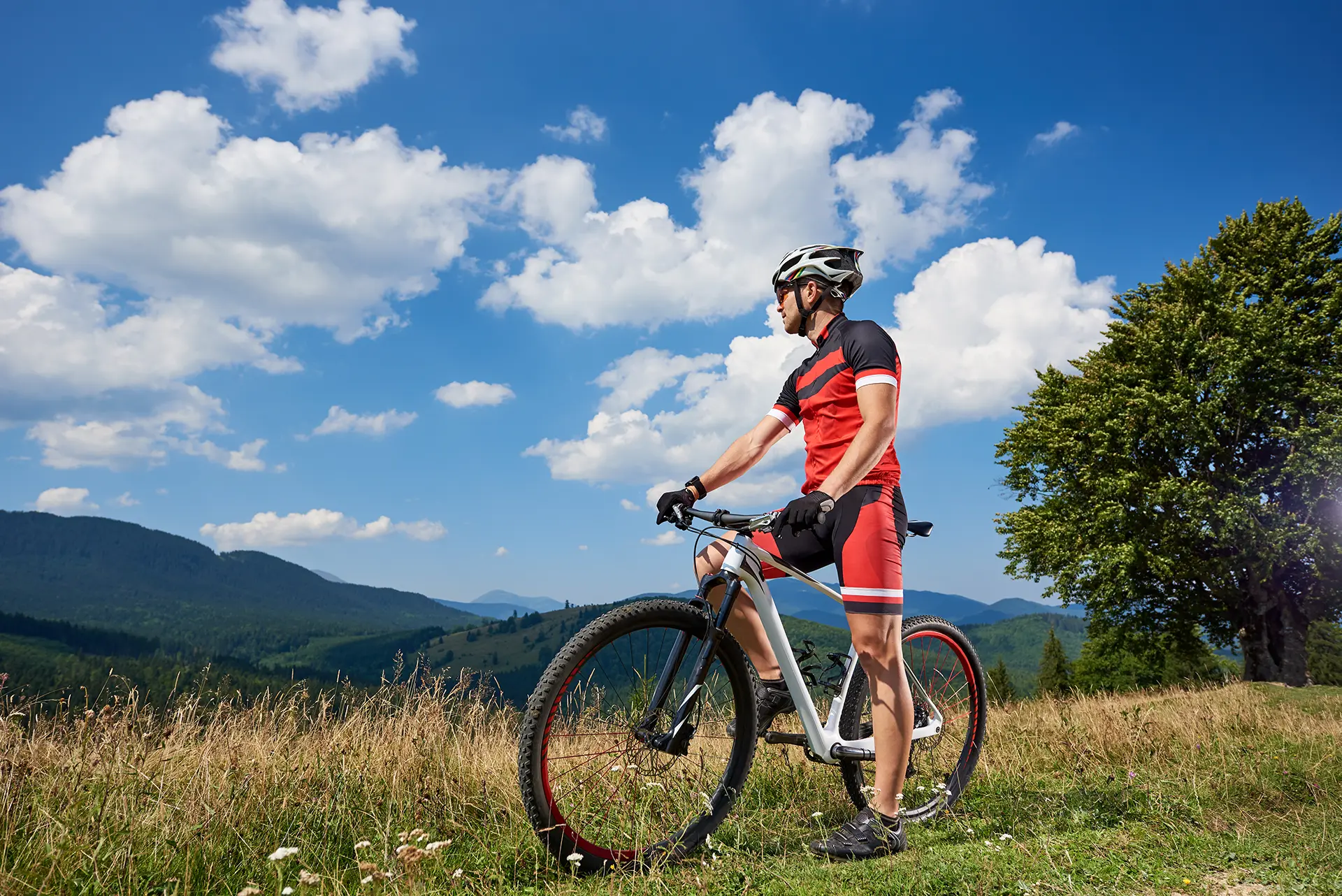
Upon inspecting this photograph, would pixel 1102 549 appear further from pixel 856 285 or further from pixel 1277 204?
pixel 856 285

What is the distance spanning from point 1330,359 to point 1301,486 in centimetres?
329

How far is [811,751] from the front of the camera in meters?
4.03

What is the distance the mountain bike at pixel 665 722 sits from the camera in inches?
127

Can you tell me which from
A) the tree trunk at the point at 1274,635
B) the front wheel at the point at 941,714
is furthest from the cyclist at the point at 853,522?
the tree trunk at the point at 1274,635

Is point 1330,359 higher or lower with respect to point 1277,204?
lower

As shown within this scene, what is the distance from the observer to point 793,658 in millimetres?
3861

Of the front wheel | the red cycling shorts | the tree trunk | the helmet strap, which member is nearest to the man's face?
the helmet strap

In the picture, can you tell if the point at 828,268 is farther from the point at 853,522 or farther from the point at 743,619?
the point at 743,619

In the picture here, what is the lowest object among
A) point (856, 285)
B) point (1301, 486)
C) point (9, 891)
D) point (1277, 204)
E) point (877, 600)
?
point (9, 891)

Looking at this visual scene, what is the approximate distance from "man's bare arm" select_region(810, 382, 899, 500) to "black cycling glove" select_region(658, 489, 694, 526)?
2.33 ft

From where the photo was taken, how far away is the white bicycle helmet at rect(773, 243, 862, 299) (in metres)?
4.14

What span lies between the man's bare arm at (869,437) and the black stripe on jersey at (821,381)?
24 centimetres

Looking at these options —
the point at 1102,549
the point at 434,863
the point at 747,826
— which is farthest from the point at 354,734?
the point at 1102,549

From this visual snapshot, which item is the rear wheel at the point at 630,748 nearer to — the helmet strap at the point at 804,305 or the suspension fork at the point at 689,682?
the suspension fork at the point at 689,682
